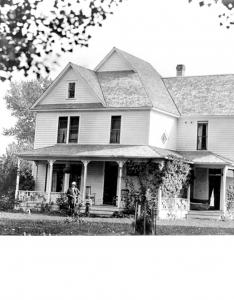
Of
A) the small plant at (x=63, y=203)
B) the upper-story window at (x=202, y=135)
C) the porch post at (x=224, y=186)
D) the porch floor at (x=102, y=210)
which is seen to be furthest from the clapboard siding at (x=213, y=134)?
the small plant at (x=63, y=203)

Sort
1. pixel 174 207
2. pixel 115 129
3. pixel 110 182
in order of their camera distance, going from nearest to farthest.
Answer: pixel 174 207 → pixel 110 182 → pixel 115 129

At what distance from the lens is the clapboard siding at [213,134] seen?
65.3 ft

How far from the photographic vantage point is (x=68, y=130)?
19406 mm

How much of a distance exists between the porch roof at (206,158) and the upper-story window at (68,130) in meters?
3.83

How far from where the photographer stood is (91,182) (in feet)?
61.9

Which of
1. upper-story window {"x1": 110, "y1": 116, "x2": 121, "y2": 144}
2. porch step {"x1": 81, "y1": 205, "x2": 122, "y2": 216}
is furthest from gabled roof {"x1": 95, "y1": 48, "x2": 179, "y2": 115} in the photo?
porch step {"x1": 81, "y1": 205, "x2": 122, "y2": 216}

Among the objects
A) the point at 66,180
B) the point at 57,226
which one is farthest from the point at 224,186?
the point at 57,226

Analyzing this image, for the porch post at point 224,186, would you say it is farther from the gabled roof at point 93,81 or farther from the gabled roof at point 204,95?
the gabled roof at point 93,81

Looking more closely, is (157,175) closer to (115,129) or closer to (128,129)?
(128,129)

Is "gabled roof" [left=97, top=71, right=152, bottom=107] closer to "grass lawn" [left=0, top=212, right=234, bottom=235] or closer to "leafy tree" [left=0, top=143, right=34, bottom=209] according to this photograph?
"leafy tree" [left=0, top=143, right=34, bottom=209]

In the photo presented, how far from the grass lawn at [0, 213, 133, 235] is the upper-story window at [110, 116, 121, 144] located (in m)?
7.68

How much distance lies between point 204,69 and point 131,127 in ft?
30.4

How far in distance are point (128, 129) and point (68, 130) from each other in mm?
2036
